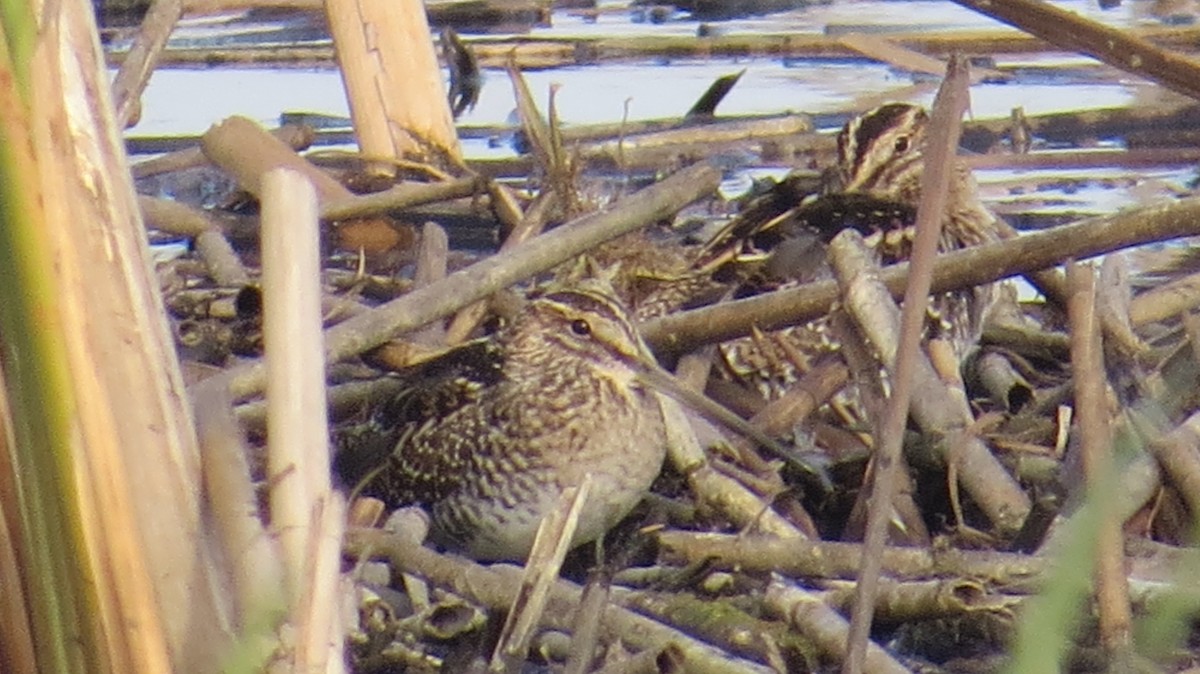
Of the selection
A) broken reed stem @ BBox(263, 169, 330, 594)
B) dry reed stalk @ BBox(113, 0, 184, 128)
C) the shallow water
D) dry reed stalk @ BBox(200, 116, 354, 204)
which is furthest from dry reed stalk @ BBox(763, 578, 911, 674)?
the shallow water

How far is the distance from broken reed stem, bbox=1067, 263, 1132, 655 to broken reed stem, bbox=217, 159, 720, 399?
1.68 m

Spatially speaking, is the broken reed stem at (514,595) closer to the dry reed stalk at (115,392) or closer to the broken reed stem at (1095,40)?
the broken reed stem at (1095,40)

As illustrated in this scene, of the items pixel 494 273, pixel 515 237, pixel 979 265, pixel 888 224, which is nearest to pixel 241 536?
pixel 979 265

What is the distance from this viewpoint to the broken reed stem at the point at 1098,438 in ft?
7.24

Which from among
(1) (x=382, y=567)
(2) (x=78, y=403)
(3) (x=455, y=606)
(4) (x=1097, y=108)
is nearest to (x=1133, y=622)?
(3) (x=455, y=606)

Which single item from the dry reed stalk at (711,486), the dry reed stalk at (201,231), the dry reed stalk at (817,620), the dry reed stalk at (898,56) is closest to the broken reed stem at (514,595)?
the dry reed stalk at (817,620)

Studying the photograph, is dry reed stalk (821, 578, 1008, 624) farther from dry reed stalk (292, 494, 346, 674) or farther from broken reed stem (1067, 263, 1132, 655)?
dry reed stalk (292, 494, 346, 674)

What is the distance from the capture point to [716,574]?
135 inches

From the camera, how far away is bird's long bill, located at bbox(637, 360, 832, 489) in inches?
154

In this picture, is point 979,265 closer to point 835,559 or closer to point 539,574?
point 835,559

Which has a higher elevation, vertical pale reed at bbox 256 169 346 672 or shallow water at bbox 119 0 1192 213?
vertical pale reed at bbox 256 169 346 672

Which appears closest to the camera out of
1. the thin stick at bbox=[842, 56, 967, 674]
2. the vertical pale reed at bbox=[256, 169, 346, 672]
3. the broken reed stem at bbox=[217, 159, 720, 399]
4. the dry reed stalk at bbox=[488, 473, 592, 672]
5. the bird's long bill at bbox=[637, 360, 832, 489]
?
the vertical pale reed at bbox=[256, 169, 346, 672]

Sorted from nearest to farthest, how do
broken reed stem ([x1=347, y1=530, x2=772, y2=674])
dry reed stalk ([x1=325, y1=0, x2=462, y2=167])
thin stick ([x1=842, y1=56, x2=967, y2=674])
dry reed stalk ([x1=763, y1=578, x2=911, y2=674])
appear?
1. thin stick ([x1=842, y1=56, x2=967, y2=674])
2. dry reed stalk ([x1=763, y1=578, x2=911, y2=674])
3. broken reed stem ([x1=347, y1=530, x2=772, y2=674])
4. dry reed stalk ([x1=325, y1=0, x2=462, y2=167])

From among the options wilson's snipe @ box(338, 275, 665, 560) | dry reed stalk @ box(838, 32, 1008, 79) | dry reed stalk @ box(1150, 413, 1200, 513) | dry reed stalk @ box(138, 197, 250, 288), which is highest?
dry reed stalk @ box(838, 32, 1008, 79)
